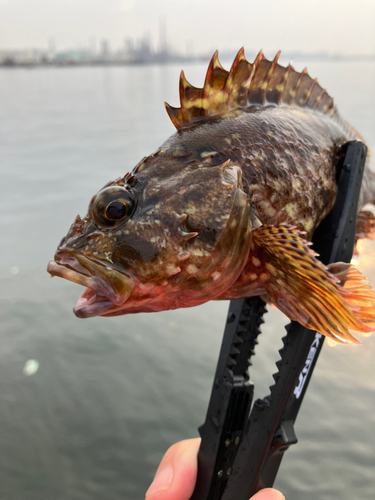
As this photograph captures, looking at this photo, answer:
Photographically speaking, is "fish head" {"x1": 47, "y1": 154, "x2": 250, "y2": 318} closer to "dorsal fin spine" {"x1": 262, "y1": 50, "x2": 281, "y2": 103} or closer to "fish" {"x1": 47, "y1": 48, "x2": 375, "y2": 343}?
"fish" {"x1": 47, "y1": 48, "x2": 375, "y2": 343}

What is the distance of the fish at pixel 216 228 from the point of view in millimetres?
1268

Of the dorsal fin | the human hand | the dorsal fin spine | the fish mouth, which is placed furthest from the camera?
the human hand

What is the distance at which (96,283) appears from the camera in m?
1.23

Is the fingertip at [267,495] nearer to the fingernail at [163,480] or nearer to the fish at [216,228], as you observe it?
the fingernail at [163,480]

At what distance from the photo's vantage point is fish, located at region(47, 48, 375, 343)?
1.27 m

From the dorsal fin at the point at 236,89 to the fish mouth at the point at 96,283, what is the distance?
1.92 feet

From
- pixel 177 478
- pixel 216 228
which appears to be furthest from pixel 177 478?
pixel 216 228

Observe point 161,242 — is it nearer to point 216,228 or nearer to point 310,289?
point 216,228

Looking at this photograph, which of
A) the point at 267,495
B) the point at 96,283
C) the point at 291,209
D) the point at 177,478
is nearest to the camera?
the point at 96,283

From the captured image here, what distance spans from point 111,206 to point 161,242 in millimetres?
201

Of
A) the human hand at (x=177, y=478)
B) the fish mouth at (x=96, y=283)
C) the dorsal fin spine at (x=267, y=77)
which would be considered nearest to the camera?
the fish mouth at (x=96, y=283)

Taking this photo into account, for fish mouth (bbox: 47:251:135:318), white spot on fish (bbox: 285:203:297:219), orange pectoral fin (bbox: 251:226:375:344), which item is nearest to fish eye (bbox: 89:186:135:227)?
fish mouth (bbox: 47:251:135:318)

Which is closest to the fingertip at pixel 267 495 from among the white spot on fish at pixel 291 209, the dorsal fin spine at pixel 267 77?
the white spot on fish at pixel 291 209

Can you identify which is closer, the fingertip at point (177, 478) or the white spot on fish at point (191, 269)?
the white spot on fish at point (191, 269)
